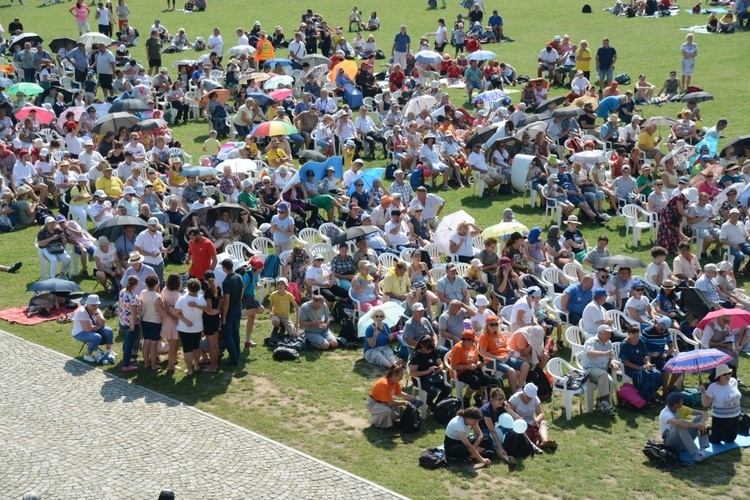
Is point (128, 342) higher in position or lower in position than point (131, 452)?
higher

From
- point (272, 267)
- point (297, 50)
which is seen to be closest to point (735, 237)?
point (272, 267)

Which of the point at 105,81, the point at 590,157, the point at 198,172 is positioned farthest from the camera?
the point at 105,81

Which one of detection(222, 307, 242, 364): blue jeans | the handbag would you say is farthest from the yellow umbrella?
the handbag

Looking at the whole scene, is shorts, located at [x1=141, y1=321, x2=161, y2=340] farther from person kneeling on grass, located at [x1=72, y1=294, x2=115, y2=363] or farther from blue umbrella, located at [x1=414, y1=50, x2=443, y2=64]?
blue umbrella, located at [x1=414, y1=50, x2=443, y2=64]

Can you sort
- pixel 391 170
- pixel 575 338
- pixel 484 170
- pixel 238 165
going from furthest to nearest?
pixel 391 170 < pixel 484 170 < pixel 238 165 < pixel 575 338

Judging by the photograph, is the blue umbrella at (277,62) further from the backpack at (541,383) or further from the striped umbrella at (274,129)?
the backpack at (541,383)

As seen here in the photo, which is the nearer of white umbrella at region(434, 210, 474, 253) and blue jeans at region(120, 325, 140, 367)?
blue jeans at region(120, 325, 140, 367)

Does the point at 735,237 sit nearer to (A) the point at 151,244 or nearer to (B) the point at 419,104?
(A) the point at 151,244

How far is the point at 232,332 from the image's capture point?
13.9 meters

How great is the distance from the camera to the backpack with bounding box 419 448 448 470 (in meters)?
11.4

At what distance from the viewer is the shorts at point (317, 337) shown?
578 inches

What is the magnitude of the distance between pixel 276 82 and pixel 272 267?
1223 centimetres

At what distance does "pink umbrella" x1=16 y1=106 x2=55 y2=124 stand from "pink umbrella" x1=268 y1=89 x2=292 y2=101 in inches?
214

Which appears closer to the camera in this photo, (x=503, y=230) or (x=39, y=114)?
(x=503, y=230)
